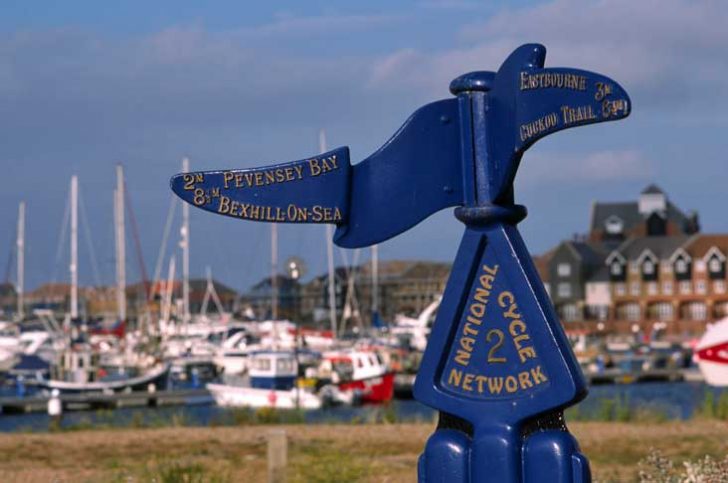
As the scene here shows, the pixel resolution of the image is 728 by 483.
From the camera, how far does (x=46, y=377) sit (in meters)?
60.5

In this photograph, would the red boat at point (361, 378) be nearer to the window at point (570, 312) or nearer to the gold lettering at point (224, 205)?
the gold lettering at point (224, 205)

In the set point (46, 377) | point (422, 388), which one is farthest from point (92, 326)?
point (422, 388)

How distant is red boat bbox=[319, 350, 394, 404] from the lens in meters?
48.3

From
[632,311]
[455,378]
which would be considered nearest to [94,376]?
[455,378]

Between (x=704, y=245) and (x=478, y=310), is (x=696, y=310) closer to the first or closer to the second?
(x=704, y=245)

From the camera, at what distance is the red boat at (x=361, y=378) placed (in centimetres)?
Answer: 4834

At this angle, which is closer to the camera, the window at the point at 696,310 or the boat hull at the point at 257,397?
the boat hull at the point at 257,397

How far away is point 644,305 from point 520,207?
106 metres

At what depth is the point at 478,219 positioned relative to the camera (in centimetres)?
729

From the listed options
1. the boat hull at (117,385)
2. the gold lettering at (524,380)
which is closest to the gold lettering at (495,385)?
the gold lettering at (524,380)

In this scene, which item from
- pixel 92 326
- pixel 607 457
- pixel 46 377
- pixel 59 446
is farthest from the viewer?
pixel 92 326

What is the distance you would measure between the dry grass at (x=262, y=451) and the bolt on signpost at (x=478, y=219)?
4.34m

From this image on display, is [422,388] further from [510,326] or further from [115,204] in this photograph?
[115,204]

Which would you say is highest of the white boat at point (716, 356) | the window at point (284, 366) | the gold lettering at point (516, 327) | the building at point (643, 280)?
the building at point (643, 280)
